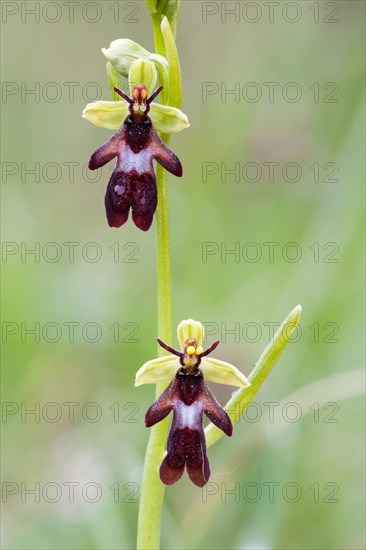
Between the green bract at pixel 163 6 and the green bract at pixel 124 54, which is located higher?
the green bract at pixel 163 6

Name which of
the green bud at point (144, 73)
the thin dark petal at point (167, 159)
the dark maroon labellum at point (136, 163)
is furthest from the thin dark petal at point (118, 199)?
the green bud at point (144, 73)

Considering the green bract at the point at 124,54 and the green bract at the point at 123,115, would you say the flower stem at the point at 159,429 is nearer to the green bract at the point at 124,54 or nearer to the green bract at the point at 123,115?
the green bract at the point at 123,115

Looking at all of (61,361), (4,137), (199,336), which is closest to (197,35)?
(4,137)

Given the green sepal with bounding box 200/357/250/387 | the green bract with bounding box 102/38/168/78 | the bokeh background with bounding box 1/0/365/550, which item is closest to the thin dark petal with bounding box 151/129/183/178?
the green bract with bounding box 102/38/168/78

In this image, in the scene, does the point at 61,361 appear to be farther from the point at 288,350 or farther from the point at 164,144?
the point at 164,144

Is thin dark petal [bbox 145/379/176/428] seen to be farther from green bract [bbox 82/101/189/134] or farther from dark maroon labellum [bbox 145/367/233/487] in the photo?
green bract [bbox 82/101/189/134]

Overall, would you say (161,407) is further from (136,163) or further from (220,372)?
(136,163)

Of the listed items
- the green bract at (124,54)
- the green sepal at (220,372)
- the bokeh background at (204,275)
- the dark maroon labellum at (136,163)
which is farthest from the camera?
the bokeh background at (204,275)
